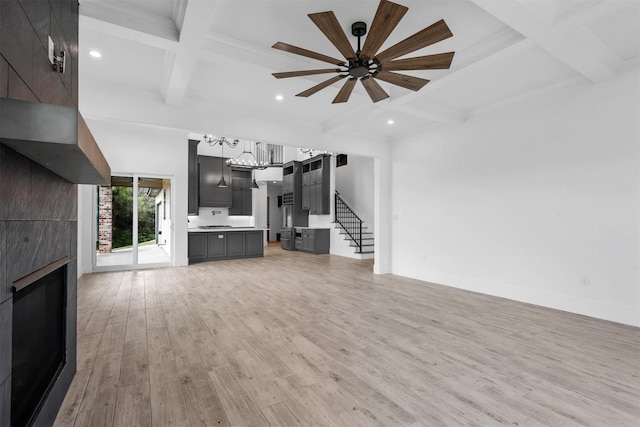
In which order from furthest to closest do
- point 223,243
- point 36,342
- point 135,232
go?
point 223,243 → point 135,232 → point 36,342

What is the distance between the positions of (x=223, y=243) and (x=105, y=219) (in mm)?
2775

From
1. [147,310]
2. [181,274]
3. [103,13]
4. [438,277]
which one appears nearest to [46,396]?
[147,310]

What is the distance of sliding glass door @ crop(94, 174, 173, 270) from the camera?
681cm

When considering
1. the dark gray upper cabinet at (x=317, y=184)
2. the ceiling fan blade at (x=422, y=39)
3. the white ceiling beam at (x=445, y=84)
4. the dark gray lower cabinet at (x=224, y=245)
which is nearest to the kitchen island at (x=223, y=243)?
the dark gray lower cabinet at (x=224, y=245)

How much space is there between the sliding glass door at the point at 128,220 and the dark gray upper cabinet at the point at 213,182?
6.21ft

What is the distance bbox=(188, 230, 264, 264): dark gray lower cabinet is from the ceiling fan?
6024 millimetres

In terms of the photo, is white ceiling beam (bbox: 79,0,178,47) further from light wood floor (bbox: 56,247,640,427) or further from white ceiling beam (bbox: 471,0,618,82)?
light wood floor (bbox: 56,247,640,427)

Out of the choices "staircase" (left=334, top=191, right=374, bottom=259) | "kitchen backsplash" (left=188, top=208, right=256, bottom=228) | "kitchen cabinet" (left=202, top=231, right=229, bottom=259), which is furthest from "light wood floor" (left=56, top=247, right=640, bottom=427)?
"kitchen backsplash" (left=188, top=208, right=256, bottom=228)

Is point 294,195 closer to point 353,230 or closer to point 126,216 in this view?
point 353,230

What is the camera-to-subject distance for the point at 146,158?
270 inches

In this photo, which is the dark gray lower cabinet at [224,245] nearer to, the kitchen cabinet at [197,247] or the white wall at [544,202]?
the kitchen cabinet at [197,247]

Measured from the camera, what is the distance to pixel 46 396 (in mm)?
1651

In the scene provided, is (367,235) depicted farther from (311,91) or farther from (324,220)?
(311,91)

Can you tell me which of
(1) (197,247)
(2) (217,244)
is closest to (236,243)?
(2) (217,244)
